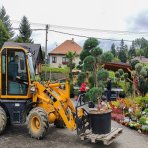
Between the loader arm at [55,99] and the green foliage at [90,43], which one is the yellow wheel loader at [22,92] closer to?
the loader arm at [55,99]

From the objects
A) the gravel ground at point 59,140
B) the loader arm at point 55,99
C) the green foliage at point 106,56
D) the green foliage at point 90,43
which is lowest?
the gravel ground at point 59,140

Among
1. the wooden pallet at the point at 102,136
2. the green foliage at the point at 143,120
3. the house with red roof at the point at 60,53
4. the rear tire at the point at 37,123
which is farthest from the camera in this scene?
the house with red roof at the point at 60,53

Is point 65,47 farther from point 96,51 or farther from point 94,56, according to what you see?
point 96,51

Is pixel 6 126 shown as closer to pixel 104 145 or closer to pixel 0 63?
pixel 0 63

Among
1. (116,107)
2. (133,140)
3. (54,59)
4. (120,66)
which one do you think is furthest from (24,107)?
(54,59)

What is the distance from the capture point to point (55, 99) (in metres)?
10.2

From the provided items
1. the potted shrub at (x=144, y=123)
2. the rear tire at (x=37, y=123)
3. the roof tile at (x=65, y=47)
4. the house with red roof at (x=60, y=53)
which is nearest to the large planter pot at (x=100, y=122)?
the rear tire at (x=37, y=123)

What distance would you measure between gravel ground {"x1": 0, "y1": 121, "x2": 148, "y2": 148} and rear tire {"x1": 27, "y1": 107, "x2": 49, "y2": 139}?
8.3 inches

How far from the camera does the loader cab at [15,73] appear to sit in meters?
10.4

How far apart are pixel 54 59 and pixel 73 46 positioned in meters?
5.08

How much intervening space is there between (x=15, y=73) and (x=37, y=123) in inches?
70.4

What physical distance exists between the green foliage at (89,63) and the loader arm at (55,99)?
175 centimetres

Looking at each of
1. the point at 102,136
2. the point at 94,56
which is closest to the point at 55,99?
the point at 102,136

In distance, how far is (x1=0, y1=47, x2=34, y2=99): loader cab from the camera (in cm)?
1041
